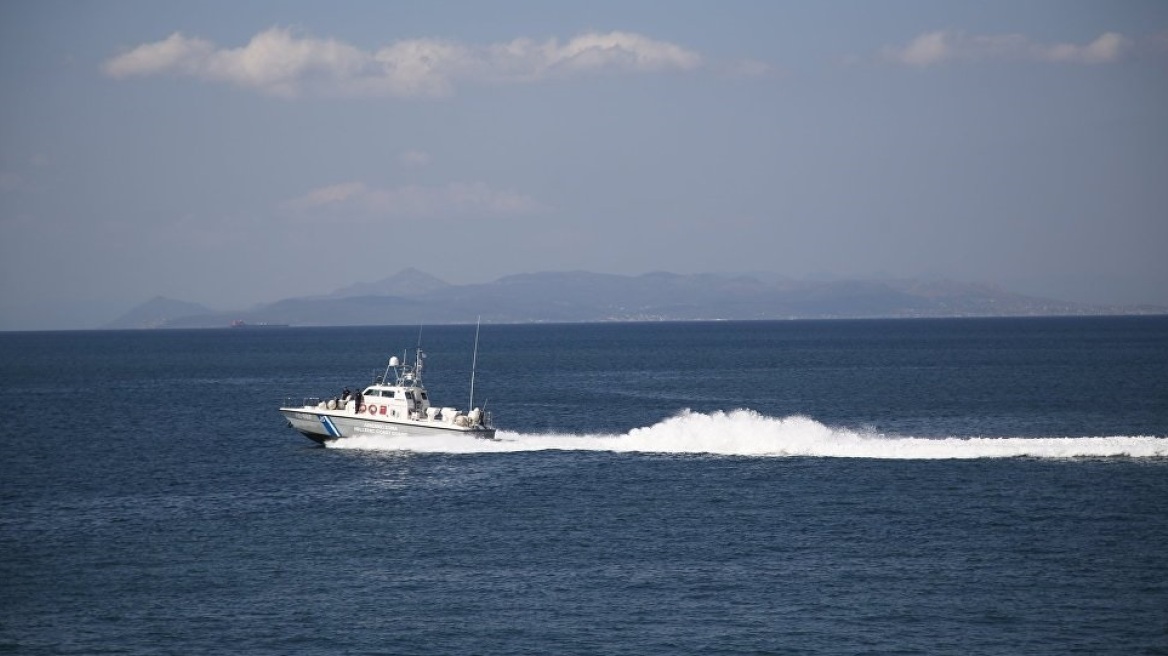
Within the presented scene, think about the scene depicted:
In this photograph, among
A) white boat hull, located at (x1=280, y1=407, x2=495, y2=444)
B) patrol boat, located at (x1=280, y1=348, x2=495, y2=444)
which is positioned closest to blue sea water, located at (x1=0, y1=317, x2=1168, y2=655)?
white boat hull, located at (x1=280, y1=407, x2=495, y2=444)

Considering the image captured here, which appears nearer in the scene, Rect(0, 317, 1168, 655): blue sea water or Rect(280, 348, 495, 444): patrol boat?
Rect(0, 317, 1168, 655): blue sea water

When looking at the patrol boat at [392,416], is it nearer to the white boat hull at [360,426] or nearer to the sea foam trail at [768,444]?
the white boat hull at [360,426]

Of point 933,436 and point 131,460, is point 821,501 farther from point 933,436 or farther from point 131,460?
point 131,460

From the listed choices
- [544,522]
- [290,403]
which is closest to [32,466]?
[544,522]

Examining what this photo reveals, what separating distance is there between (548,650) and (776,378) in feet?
377

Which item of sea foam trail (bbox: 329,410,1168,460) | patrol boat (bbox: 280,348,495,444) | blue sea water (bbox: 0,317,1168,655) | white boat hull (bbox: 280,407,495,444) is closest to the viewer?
blue sea water (bbox: 0,317,1168,655)

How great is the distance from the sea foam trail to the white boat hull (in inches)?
16.3

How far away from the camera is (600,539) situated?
171ft

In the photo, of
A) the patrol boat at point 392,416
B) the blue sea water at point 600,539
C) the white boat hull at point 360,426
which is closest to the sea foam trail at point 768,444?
the blue sea water at point 600,539

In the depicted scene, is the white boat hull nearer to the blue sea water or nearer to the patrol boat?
the patrol boat

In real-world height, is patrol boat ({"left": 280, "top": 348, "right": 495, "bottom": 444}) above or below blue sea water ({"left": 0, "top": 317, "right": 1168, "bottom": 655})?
above

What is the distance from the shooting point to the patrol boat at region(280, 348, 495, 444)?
242 ft

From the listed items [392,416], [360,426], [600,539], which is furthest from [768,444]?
[360,426]

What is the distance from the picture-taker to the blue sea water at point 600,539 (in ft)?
129
